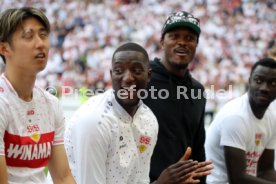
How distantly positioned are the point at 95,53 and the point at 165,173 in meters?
11.5

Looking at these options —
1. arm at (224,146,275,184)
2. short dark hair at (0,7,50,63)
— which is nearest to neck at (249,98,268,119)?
arm at (224,146,275,184)

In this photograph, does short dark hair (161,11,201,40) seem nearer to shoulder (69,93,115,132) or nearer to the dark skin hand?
shoulder (69,93,115,132)

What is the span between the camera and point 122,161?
3203mm

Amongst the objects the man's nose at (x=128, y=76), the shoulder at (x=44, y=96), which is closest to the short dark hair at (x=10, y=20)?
the shoulder at (x=44, y=96)

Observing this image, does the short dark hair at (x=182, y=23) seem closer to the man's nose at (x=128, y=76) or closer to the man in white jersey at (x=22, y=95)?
the man's nose at (x=128, y=76)

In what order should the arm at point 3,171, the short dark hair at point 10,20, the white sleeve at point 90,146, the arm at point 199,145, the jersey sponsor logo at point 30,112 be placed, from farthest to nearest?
the arm at point 199,145, the white sleeve at point 90,146, the jersey sponsor logo at point 30,112, the short dark hair at point 10,20, the arm at point 3,171

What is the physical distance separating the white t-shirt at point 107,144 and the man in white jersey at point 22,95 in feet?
1.02

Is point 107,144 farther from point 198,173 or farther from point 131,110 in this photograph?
point 198,173

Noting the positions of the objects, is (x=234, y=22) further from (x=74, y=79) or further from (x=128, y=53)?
(x=128, y=53)

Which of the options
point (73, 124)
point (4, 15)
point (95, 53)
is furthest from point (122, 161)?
point (95, 53)

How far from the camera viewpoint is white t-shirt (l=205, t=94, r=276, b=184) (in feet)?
14.9

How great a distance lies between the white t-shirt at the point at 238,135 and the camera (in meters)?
4.54

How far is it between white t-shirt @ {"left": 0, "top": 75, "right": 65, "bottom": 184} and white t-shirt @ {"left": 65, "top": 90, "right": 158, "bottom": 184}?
25 centimetres

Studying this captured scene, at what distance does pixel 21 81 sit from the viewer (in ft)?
9.07
